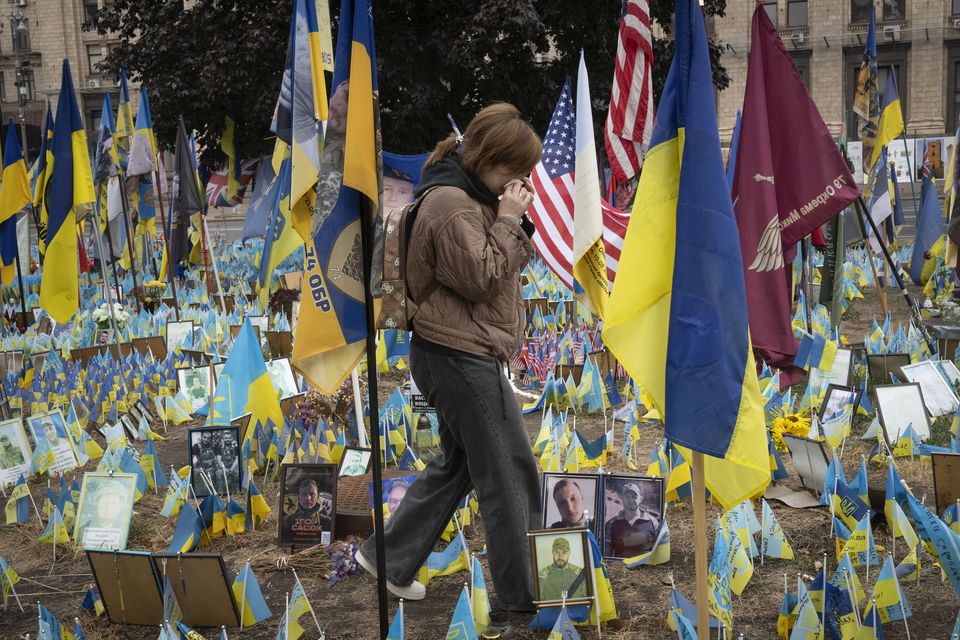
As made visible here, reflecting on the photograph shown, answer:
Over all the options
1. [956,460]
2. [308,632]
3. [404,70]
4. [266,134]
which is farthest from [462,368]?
[266,134]

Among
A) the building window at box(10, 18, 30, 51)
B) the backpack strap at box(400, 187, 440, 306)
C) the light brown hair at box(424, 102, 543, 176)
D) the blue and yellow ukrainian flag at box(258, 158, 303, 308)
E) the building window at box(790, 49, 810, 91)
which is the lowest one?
the blue and yellow ukrainian flag at box(258, 158, 303, 308)

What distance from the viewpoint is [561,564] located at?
12.5ft

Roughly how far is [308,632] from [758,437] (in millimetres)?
2011

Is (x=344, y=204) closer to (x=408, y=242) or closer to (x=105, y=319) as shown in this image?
(x=408, y=242)

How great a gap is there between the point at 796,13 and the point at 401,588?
153ft

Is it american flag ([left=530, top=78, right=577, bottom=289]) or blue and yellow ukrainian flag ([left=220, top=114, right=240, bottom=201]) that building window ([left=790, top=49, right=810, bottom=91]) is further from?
american flag ([left=530, top=78, right=577, bottom=289])

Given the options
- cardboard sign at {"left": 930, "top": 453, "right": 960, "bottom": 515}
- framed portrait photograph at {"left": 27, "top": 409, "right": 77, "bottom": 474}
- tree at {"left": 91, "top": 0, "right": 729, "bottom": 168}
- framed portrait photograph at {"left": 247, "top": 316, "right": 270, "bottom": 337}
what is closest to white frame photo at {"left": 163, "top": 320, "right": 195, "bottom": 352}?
framed portrait photograph at {"left": 247, "top": 316, "right": 270, "bottom": 337}

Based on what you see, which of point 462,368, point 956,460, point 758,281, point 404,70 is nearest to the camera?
point 462,368

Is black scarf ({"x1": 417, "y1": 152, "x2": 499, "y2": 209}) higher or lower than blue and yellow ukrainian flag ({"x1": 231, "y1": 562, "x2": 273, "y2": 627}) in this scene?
higher

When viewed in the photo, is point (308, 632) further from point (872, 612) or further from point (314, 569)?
point (872, 612)

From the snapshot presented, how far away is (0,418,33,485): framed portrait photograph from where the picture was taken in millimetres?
6312

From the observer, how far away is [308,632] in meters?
4.10

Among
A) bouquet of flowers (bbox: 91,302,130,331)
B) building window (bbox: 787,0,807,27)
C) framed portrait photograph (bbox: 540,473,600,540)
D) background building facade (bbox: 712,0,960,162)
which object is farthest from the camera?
building window (bbox: 787,0,807,27)

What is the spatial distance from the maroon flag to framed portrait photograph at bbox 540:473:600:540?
2110 millimetres
